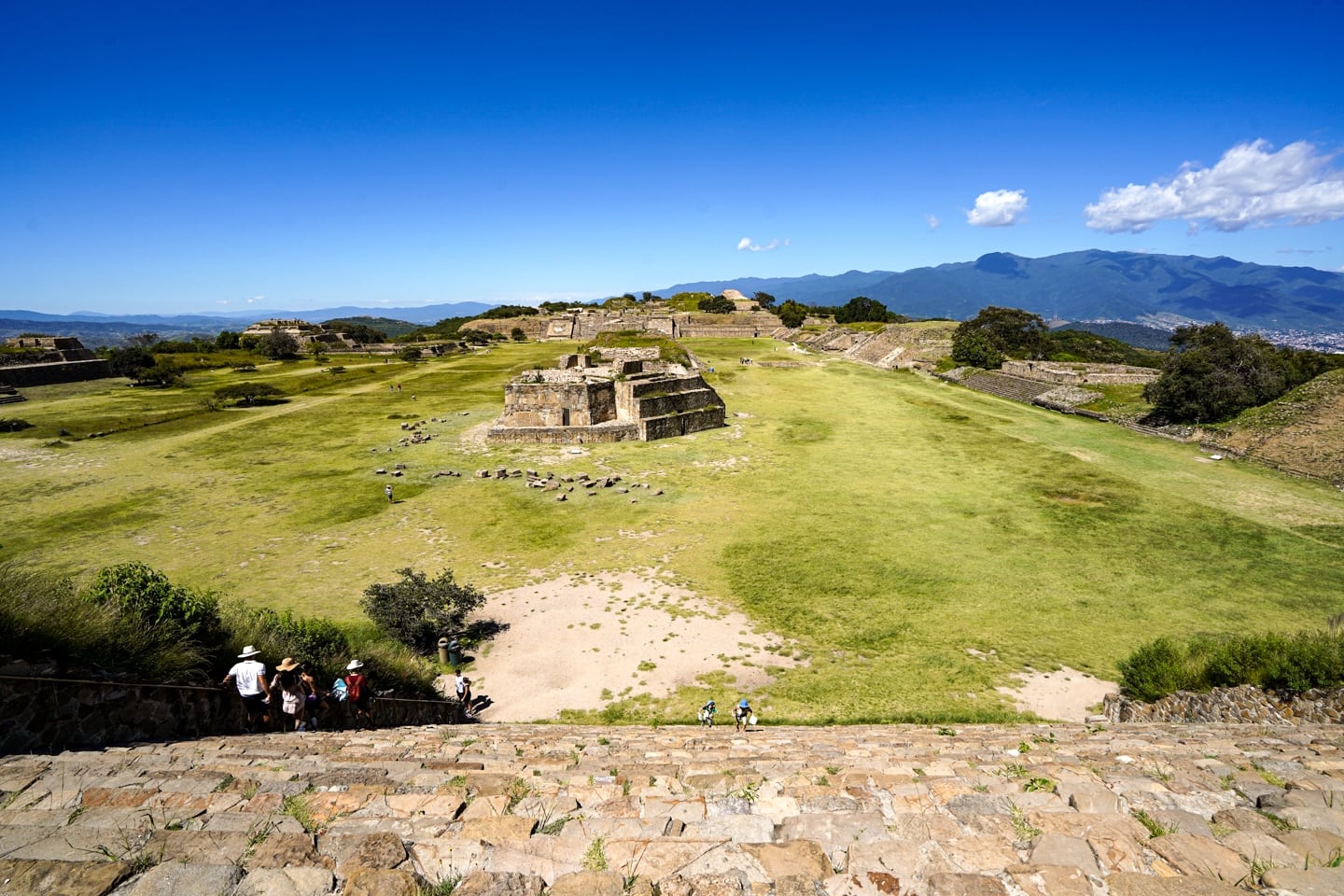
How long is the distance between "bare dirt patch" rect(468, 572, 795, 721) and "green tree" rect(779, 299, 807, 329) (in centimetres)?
7760

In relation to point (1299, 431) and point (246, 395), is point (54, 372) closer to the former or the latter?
point (246, 395)

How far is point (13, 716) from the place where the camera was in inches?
206

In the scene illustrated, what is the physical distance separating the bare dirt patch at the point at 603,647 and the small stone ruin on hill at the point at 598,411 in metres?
15.4

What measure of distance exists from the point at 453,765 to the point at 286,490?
2263 cm

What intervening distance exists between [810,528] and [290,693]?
15791 mm

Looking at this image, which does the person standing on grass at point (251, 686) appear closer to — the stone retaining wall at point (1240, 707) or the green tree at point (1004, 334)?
the stone retaining wall at point (1240, 707)

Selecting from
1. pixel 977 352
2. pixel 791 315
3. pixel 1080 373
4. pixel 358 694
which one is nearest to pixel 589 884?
pixel 358 694

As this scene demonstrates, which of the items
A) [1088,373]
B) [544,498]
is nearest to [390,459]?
[544,498]

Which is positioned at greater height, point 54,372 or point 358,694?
point 54,372

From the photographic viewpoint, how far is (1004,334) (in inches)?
2482

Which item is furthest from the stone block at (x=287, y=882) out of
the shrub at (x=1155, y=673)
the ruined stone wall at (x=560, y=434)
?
the ruined stone wall at (x=560, y=434)

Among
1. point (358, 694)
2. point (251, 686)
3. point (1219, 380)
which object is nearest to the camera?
point (251, 686)

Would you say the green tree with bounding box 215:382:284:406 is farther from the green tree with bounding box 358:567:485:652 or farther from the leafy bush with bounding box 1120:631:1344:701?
the leafy bush with bounding box 1120:631:1344:701

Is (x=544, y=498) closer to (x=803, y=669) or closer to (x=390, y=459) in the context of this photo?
(x=390, y=459)
